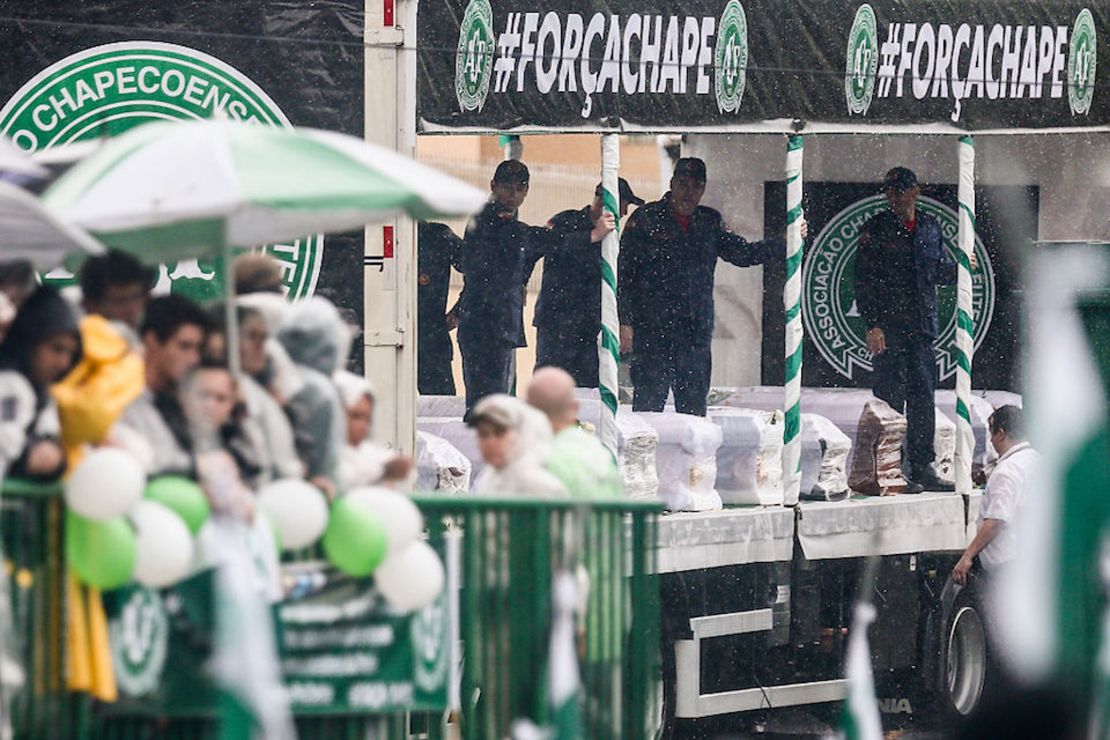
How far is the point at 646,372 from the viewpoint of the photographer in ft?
40.4

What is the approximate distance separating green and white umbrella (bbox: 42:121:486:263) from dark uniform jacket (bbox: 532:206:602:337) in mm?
5551

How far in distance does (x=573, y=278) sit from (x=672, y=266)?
0.51 metres

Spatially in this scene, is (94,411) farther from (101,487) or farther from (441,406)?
(441,406)

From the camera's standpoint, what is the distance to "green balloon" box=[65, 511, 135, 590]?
223 inches

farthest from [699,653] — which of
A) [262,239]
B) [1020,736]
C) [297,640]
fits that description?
[1020,736]

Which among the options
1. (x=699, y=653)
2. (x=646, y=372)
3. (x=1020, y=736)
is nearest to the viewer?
(x=1020, y=736)

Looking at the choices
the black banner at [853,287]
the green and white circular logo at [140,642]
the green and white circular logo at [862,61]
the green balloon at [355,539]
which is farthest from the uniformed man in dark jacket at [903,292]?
the green and white circular logo at [140,642]

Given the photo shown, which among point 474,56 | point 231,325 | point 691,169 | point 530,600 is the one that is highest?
point 474,56

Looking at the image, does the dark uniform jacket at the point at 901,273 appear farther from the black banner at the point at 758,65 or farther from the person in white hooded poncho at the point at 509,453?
the person in white hooded poncho at the point at 509,453

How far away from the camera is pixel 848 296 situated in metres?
14.5

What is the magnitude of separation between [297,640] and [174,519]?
1.71 feet

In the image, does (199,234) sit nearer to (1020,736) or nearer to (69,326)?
(69,326)

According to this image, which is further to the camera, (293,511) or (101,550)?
(293,511)

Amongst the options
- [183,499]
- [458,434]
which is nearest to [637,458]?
[458,434]
